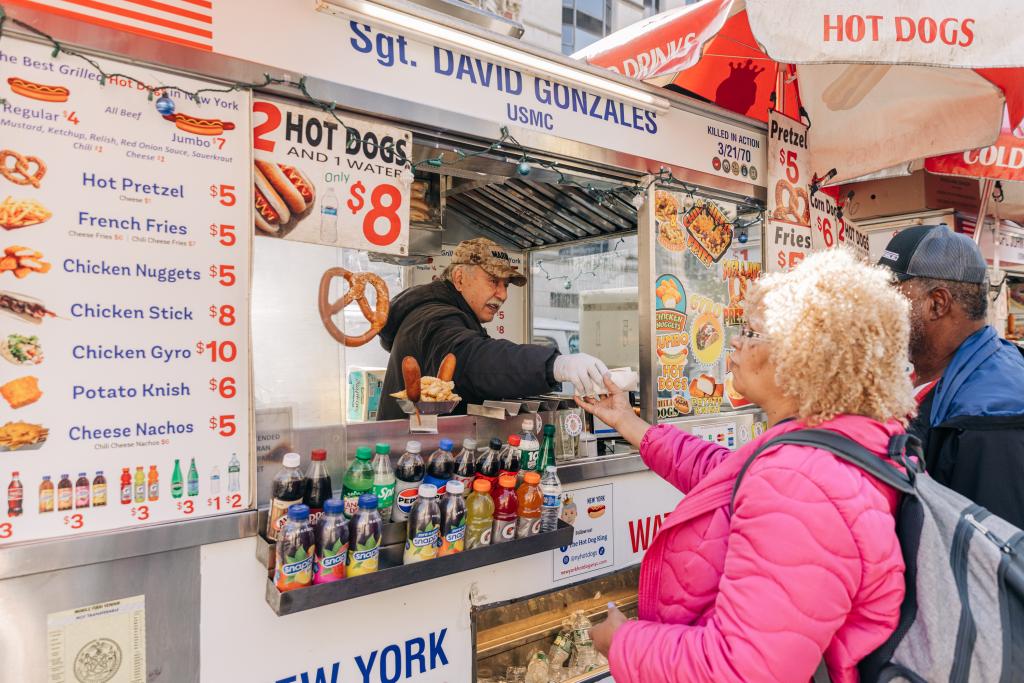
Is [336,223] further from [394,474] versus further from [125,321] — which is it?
[394,474]

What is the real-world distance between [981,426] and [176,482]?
2615 millimetres

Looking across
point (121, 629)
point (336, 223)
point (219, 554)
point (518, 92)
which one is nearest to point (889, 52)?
point (518, 92)

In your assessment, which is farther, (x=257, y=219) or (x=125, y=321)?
(x=257, y=219)

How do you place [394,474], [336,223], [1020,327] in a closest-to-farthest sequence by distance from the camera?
[336,223] < [394,474] < [1020,327]

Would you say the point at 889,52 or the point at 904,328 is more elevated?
the point at 889,52

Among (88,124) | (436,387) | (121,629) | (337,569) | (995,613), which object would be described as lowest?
(121,629)

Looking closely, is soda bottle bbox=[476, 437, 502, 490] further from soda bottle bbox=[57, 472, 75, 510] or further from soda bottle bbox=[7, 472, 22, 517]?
soda bottle bbox=[7, 472, 22, 517]

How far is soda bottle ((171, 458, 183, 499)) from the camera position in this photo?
6.03ft

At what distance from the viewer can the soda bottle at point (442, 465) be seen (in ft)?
7.85

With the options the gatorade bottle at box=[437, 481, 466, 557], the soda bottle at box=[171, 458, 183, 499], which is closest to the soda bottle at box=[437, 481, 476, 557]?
the gatorade bottle at box=[437, 481, 466, 557]

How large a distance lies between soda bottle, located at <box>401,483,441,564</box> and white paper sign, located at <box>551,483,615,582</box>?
2.75ft

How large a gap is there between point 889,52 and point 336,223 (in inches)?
89.1

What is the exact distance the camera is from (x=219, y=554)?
1.92m

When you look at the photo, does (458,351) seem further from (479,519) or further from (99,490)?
(99,490)
